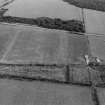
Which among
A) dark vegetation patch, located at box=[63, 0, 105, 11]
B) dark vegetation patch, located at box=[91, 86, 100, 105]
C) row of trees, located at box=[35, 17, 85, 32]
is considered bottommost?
dark vegetation patch, located at box=[91, 86, 100, 105]

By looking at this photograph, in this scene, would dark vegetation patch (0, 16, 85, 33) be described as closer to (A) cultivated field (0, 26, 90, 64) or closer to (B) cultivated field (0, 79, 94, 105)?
(A) cultivated field (0, 26, 90, 64)

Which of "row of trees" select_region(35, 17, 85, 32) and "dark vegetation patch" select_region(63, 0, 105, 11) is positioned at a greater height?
"dark vegetation patch" select_region(63, 0, 105, 11)

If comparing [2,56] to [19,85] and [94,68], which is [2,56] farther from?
[94,68]

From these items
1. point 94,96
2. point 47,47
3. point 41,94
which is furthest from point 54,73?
point 47,47

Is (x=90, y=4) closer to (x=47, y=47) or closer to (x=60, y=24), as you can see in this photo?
(x=60, y=24)

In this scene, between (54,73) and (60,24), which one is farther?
(60,24)

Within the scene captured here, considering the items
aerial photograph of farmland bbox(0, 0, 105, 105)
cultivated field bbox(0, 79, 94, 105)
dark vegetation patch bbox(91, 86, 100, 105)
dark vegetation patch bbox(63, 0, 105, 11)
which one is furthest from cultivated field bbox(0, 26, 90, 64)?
dark vegetation patch bbox(63, 0, 105, 11)

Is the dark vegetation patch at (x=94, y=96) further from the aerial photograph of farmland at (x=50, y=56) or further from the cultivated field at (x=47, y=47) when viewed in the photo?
the cultivated field at (x=47, y=47)
